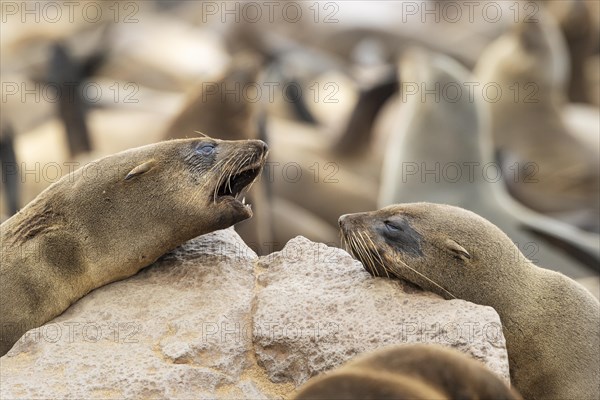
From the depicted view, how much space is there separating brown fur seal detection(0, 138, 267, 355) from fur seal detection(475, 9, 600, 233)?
21.5 ft

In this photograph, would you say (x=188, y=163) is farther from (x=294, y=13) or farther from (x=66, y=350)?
(x=294, y=13)

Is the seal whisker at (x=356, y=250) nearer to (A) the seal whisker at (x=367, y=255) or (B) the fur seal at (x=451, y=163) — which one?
(A) the seal whisker at (x=367, y=255)

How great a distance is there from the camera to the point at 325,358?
13.9 ft

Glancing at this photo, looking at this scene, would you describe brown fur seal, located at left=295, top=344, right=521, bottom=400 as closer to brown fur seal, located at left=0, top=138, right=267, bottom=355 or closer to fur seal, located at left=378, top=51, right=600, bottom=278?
brown fur seal, located at left=0, top=138, right=267, bottom=355

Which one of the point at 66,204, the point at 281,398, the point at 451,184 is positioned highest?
the point at 66,204

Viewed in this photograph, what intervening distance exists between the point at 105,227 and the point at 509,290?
171 cm

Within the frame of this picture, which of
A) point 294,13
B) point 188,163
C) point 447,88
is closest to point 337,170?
point 447,88

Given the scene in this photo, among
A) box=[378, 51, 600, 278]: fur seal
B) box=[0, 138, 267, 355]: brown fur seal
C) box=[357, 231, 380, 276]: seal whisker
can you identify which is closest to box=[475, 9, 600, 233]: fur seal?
box=[378, 51, 600, 278]: fur seal

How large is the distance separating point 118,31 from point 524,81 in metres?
8.05

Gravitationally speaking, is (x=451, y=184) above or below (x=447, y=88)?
below

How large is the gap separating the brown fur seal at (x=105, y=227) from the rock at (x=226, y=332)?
10 centimetres

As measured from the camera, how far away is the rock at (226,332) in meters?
4.13

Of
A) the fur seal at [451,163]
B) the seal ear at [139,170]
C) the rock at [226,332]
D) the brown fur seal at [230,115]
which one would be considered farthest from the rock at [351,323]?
the fur seal at [451,163]

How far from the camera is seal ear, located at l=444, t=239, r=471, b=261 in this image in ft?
15.0
